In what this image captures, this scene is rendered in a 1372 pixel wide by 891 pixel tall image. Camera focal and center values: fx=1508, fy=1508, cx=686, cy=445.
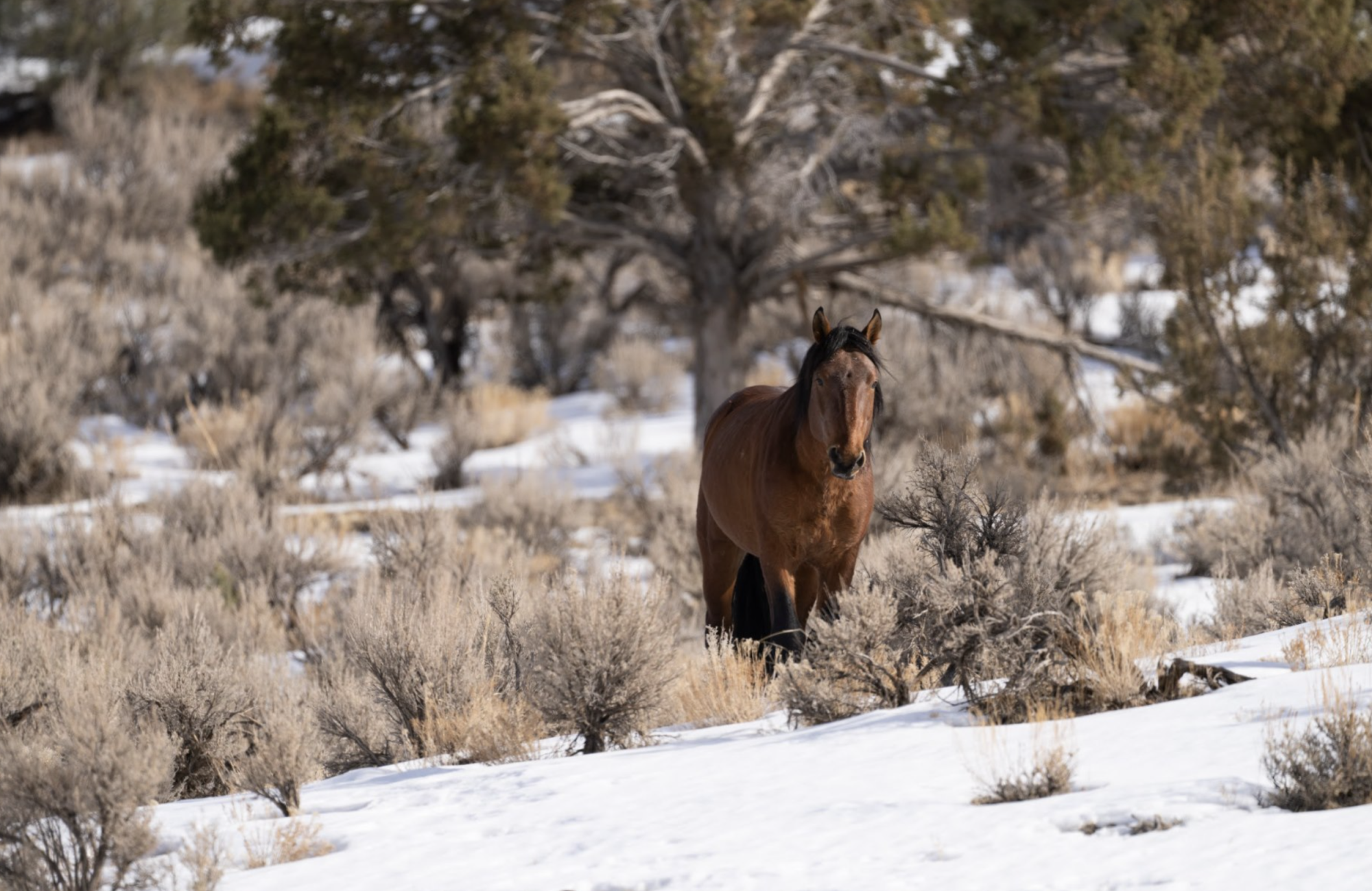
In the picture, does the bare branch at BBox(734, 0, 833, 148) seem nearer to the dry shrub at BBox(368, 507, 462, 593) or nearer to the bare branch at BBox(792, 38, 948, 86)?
the bare branch at BBox(792, 38, 948, 86)

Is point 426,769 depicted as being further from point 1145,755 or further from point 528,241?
point 528,241

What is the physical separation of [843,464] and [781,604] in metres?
0.95

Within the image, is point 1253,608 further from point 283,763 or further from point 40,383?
point 40,383

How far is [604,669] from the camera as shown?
554 cm

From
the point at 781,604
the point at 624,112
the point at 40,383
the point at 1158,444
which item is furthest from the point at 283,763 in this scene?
the point at 1158,444

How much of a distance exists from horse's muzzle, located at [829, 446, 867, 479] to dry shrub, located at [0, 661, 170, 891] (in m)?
2.54

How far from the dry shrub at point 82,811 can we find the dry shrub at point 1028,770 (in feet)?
7.32

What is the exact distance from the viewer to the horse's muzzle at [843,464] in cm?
558

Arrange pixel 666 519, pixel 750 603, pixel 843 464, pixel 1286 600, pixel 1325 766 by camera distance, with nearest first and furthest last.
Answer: pixel 1325 766
pixel 843 464
pixel 1286 600
pixel 750 603
pixel 666 519

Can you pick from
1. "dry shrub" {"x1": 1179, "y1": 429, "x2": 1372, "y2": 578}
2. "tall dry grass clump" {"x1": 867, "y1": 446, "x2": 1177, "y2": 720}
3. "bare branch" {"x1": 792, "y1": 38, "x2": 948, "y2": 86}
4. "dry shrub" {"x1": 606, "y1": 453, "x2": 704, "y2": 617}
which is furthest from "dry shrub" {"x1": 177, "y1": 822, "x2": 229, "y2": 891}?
"bare branch" {"x1": 792, "y1": 38, "x2": 948, "y2": 86}

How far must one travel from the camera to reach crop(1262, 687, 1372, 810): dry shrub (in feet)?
12.2

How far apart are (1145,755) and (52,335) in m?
15.4

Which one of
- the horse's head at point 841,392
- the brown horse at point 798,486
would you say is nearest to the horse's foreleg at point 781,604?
the brown horse at point 798,486

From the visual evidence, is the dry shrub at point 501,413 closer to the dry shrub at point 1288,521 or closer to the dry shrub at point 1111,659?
the dry shrub at point 1288,521
